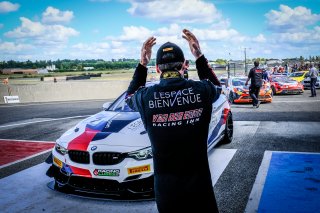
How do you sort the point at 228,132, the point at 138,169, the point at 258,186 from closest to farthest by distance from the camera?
1. the point at 138,169
2. the point at 258,186
3. the point at 228,132

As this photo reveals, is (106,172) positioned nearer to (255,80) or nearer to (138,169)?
(138,169)

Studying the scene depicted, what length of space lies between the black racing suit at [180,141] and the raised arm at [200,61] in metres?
0.24

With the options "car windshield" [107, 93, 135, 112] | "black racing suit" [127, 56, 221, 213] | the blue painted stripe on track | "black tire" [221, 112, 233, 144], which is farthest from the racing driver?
"black tire" [221, 112, 233, 144]

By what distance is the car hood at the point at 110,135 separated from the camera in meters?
4.27

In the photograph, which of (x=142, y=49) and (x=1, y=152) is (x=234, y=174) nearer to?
(x=142, y=49)

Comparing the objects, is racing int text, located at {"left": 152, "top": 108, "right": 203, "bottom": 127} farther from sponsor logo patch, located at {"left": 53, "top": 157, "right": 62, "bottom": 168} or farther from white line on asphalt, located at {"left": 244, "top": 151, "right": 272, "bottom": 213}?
sponsor logo patch, located at {"left": 53, "top": 157, "right": 62, "bottom": 168}

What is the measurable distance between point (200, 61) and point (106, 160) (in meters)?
2.36

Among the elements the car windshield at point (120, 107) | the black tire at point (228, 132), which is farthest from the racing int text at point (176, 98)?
the black tire at point (228, 132)

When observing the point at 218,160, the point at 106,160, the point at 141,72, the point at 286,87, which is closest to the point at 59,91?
the point at 286,87

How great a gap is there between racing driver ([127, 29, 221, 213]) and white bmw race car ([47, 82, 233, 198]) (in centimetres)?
200

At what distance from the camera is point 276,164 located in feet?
18.4

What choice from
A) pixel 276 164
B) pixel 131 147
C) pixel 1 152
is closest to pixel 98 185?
pixel 131 147

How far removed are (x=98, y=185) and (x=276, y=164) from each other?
3.37 meters

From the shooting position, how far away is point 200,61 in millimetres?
2410
